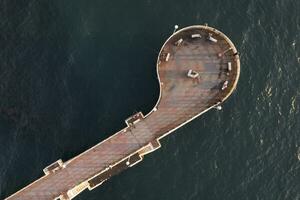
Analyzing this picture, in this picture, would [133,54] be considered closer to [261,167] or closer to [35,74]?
[35,74]

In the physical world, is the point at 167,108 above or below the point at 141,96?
below

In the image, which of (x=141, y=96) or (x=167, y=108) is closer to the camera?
(x=167, y=108)

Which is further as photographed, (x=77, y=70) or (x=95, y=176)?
(x=77, y=70)

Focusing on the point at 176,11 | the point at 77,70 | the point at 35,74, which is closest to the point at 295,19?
the point at 176,11

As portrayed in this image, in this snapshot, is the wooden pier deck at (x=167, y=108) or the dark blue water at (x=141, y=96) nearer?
the wooden pier deck at (x=167, y=108)

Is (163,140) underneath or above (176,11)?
underneath
